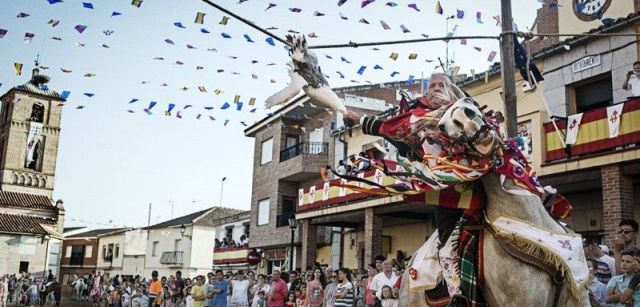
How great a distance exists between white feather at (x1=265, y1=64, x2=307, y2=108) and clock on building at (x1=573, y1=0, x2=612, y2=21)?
16.1 metres

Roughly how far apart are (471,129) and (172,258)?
53.7 m

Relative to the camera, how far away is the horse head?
4184 millimetres

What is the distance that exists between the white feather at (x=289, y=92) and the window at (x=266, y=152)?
3188 cm

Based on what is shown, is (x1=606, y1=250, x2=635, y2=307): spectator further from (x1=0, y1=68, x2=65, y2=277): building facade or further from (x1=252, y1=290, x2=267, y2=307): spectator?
(x1=0, y1=68, x2=65, y2=277): building facade

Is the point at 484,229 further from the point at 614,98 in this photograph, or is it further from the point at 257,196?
the point at 257,196

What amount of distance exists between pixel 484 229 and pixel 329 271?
1281 cm

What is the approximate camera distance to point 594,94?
58.4ft

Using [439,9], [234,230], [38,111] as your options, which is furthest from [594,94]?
[38,111]

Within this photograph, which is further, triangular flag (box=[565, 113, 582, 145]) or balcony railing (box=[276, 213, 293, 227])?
balcony railing (box=[276, 213, 293, 227])

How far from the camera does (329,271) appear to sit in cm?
1695

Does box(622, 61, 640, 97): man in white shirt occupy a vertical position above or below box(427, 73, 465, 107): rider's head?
above

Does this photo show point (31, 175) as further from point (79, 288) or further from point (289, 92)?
point (289, 92)

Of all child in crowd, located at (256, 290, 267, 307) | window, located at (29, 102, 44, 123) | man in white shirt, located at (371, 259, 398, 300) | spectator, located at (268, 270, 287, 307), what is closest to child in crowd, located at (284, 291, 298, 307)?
spectator, located at (268, 270, 287, 307)

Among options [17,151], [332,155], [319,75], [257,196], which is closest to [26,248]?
[17,151]
